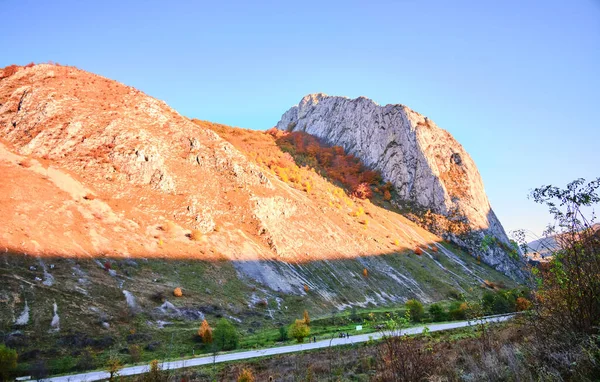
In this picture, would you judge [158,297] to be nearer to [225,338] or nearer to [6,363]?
[225,338]

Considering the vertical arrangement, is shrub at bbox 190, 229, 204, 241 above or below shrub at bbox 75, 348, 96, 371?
above

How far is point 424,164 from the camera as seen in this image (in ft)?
316

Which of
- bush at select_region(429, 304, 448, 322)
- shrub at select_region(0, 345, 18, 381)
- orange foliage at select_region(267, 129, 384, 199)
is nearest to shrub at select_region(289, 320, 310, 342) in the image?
shrub at select_region(0, 345, 18, 381)

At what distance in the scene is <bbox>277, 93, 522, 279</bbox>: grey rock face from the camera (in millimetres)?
90250

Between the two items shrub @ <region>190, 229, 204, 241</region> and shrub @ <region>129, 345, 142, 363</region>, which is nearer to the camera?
shrub @ <region>129, 345, 142, 363</region>

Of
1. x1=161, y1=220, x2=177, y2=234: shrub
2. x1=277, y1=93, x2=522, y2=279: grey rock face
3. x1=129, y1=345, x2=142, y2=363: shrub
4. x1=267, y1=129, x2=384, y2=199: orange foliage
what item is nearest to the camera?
x1=129, y1=345, x2=142, y2=363: shrub

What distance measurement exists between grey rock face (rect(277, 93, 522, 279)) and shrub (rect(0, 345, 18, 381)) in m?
88.8

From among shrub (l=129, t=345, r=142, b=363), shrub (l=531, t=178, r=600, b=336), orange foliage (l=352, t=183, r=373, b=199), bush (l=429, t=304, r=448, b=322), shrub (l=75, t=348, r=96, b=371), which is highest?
orange foliage (l=352, t=183, r=373, b=199)

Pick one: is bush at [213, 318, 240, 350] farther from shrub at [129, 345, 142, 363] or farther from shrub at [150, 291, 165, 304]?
shrub at [150, 291, 165, 304]

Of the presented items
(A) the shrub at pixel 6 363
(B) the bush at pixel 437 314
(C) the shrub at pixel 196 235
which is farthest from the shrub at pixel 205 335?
(B) the bush at pixel 437 314

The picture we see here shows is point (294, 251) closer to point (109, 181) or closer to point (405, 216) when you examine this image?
point (109, 181)

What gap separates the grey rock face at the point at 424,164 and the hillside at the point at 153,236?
16960mm

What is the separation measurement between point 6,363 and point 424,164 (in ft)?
320

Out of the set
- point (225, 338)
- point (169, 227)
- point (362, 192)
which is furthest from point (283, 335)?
point (362, 192)
